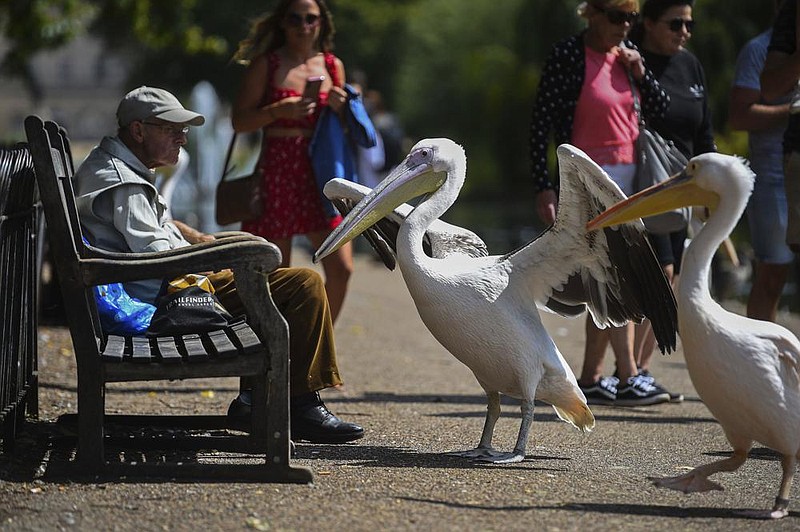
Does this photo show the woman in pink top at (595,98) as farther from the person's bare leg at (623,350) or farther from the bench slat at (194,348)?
the bench slat at (194,348)

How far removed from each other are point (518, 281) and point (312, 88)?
7.15 feet

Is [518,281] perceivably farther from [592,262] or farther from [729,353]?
[729,353]

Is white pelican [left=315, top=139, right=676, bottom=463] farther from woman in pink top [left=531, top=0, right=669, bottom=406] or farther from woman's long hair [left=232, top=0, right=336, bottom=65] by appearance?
woman's long hair [left=232, top=0, right=336, bottom=65]

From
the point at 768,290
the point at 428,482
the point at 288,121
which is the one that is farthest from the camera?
the point at 288,121

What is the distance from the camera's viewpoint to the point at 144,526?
13.4 feet

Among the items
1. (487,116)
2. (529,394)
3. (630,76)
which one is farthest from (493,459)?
(487,116)

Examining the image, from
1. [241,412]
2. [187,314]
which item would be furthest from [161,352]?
[241,412]

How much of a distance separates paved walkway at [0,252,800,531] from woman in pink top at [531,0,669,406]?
116 cm

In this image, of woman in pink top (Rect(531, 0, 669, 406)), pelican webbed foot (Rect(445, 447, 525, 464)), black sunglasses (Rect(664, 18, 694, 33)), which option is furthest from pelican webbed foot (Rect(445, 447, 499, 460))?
black sunglasses (Rect(664, 18, 694, 33))

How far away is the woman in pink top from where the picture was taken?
6836mm

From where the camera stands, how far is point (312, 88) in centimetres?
703

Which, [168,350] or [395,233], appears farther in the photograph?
[395,233]

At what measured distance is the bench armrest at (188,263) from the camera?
4531 mm

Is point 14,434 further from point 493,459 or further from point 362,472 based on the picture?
point 493,459
